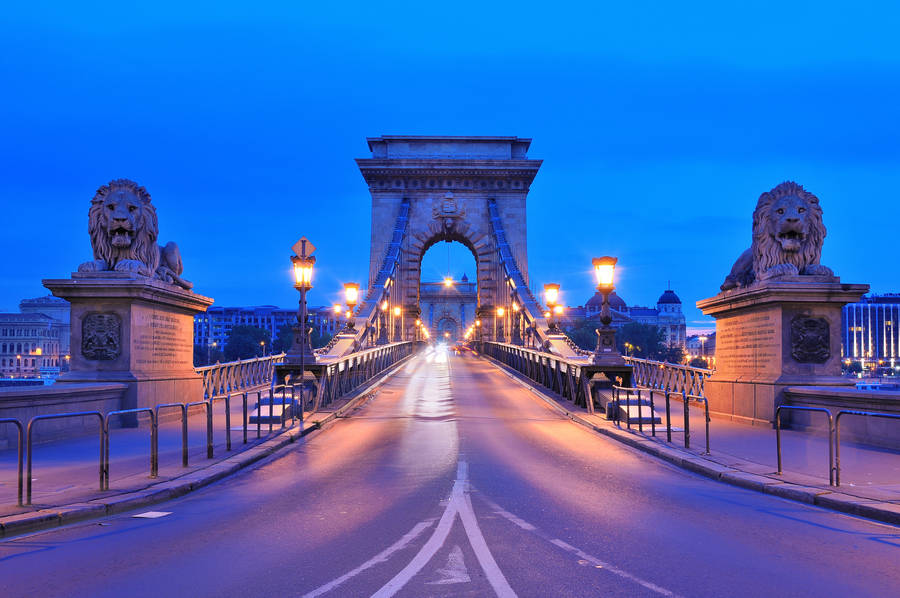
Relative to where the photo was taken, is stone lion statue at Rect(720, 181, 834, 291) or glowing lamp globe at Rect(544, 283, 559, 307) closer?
stone lion statue at Rect(720, 181, 834, 291)

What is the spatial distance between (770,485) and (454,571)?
15.6 feet

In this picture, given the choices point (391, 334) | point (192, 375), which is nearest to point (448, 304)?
point (391, 334)

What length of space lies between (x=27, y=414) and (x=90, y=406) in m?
1.62

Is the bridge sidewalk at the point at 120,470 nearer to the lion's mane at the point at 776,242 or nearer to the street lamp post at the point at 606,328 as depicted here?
the street lamp post at the point at 606,328

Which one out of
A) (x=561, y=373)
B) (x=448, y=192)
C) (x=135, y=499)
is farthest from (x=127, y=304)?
(x=448, y=192)

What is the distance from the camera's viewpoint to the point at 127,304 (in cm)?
1464

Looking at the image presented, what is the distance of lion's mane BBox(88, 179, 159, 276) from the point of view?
1532cm

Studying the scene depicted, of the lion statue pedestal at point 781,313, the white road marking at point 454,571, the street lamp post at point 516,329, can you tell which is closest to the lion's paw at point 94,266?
the white road marking at point 454,571

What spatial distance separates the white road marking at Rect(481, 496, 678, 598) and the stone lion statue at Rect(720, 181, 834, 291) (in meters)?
9.97

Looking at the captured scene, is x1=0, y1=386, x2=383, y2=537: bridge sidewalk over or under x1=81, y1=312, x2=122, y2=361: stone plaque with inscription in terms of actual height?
under

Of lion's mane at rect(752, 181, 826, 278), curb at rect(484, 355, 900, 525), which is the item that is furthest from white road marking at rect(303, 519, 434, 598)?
lion's mane at rect(752, 181, 826, 278)

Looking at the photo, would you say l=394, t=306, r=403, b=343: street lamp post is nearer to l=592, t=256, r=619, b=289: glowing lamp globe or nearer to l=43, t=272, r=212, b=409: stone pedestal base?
l=592, t=256, r=619, b=289: glowing lamp globe

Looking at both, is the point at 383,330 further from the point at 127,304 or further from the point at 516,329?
the point at 127,304

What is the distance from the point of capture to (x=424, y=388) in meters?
26.2
